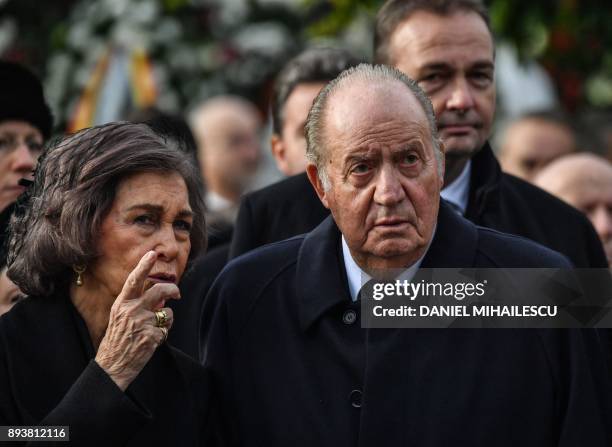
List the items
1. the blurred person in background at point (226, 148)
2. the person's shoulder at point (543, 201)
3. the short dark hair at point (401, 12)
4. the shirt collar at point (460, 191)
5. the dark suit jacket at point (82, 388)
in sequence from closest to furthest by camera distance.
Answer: the dark suit jacket at point (82, 388) → the person's shoulder at point (543, 201) → the shirt collar at point (460, 191) → the short dark hair at point (401, 12) → the blurred person in background at point (226, 148)

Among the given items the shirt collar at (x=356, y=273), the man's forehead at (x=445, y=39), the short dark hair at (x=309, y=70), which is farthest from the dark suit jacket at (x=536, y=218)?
the short dark hair at (x=309, y=70)

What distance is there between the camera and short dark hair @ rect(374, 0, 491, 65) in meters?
5.55

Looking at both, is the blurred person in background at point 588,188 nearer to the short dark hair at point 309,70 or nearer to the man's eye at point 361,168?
the short dark hair at point 309,70

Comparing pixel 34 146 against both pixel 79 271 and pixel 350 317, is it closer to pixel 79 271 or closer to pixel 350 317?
pixel 79 271

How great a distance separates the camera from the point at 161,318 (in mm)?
4145

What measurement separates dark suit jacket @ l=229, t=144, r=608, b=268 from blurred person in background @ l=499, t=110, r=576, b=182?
9.84 ft

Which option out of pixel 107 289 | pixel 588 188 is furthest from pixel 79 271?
pixel 588 188

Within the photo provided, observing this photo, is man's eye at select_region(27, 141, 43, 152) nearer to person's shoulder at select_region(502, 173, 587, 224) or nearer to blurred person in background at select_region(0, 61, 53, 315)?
blurred person in background at select_region(0, 61, 53, 315)

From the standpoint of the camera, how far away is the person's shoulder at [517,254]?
4.19m

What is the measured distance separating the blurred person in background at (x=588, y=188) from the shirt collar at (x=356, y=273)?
2.47 m

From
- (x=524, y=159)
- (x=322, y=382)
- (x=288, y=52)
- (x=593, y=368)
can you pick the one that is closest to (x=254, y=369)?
(x=322, y=382)

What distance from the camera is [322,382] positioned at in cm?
417

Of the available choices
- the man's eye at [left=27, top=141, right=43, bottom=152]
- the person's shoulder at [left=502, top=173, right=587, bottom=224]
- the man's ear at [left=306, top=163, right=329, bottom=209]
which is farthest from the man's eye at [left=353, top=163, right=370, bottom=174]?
the man's eye at [left=27, top=141, right=43, bottom=152]

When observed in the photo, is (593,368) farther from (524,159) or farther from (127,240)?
(524,159)
